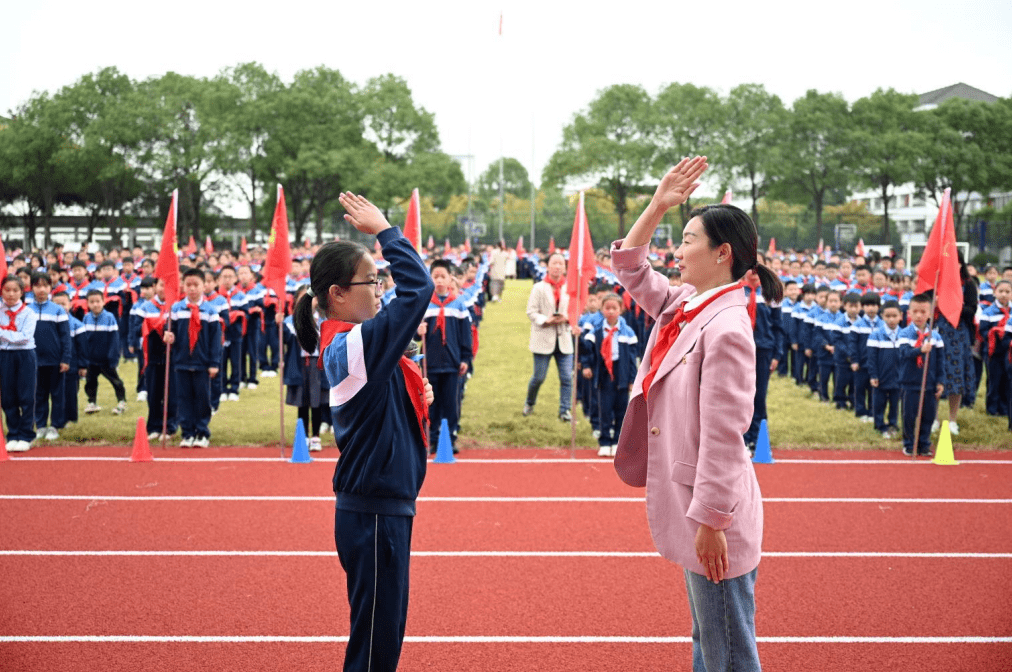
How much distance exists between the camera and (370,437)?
343cm

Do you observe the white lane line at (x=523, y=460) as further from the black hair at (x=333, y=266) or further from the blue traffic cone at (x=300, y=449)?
the black hair at (x=333, y=266)

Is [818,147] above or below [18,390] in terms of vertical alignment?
above

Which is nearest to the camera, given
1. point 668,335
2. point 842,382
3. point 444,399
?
point 668,335

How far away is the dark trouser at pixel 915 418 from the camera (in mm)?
10438

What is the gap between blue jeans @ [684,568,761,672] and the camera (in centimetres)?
310

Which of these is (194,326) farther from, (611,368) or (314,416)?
(611,368)

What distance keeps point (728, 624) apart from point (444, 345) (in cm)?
716

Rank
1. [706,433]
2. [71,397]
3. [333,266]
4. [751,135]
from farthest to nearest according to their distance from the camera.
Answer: [751,135] → [71,397] → [333,266] → [706,433]

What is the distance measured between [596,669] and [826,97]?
53.9 metres

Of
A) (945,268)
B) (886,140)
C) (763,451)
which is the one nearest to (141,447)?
(763,451)

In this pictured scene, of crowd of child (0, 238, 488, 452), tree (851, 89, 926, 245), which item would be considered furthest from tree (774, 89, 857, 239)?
crowd of child (0, 238, 488, 452)

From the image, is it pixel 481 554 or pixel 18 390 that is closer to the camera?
pixel 481 554

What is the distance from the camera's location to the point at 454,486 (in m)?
8.82

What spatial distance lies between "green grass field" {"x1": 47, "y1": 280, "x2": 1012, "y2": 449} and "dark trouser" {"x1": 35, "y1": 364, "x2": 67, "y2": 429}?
0.73 feet
